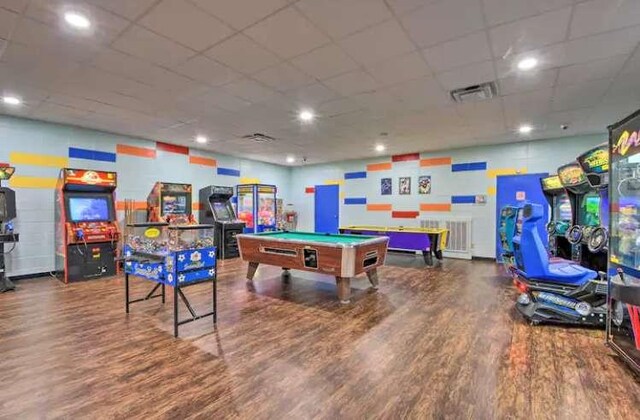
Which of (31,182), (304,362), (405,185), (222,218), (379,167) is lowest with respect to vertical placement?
(304,362)

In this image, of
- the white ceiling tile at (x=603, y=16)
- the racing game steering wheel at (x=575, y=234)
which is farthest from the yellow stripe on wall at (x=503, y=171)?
the white ceiling tile at (x=603, y=16)

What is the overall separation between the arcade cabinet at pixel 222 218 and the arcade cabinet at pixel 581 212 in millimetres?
6171

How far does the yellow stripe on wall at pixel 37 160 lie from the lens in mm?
5262

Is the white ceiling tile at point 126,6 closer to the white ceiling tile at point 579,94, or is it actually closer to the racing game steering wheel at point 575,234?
the white ceiling tile at point 579,94

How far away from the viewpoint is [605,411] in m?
1.92

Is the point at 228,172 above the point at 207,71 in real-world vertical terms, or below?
below

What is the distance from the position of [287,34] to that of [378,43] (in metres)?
0.84

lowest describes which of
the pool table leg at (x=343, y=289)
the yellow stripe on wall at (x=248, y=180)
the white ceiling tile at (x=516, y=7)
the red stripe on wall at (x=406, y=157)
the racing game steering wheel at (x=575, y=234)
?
the pool table leg at (x=343, y=289)

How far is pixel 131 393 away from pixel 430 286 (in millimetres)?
4143

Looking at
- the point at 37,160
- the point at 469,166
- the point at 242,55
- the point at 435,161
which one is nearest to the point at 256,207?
the point at 37,160

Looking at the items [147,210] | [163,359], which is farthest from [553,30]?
[147,210]

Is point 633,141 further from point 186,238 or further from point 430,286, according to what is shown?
point 186,238

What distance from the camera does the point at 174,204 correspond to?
22.4 ft

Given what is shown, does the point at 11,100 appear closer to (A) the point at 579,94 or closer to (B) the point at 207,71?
(B) the point at 207,71
